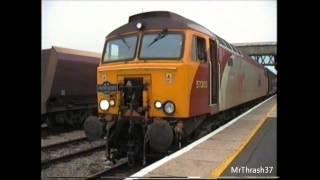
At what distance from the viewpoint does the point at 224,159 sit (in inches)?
253

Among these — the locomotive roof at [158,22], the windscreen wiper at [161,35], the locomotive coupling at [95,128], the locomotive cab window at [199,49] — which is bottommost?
the locomotive coupling at [95,128]

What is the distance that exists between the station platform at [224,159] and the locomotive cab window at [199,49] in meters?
1.32

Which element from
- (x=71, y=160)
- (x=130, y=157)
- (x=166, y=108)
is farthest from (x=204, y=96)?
(x=71, y=160)

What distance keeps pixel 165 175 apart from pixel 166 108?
1.99 metres

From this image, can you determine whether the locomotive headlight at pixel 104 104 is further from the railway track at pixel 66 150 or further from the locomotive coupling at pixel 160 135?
the railway track at pixel 66 150

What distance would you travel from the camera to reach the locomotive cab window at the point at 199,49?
807cm

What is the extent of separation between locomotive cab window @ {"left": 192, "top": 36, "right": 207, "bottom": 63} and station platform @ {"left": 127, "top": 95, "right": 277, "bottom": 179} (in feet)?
4.34

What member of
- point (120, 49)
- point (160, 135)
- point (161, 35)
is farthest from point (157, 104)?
point (120, 49)

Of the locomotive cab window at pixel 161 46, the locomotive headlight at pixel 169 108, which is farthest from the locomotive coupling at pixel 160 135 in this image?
the locomotive cab window at pixel 161 46

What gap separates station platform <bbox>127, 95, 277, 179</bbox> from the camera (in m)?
4.79

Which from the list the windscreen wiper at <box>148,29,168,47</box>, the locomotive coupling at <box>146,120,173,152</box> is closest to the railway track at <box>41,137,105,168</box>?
the locomotive coupling at <box>146,120,173,152</box>

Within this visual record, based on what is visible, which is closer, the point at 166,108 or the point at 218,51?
the point at 166,108
